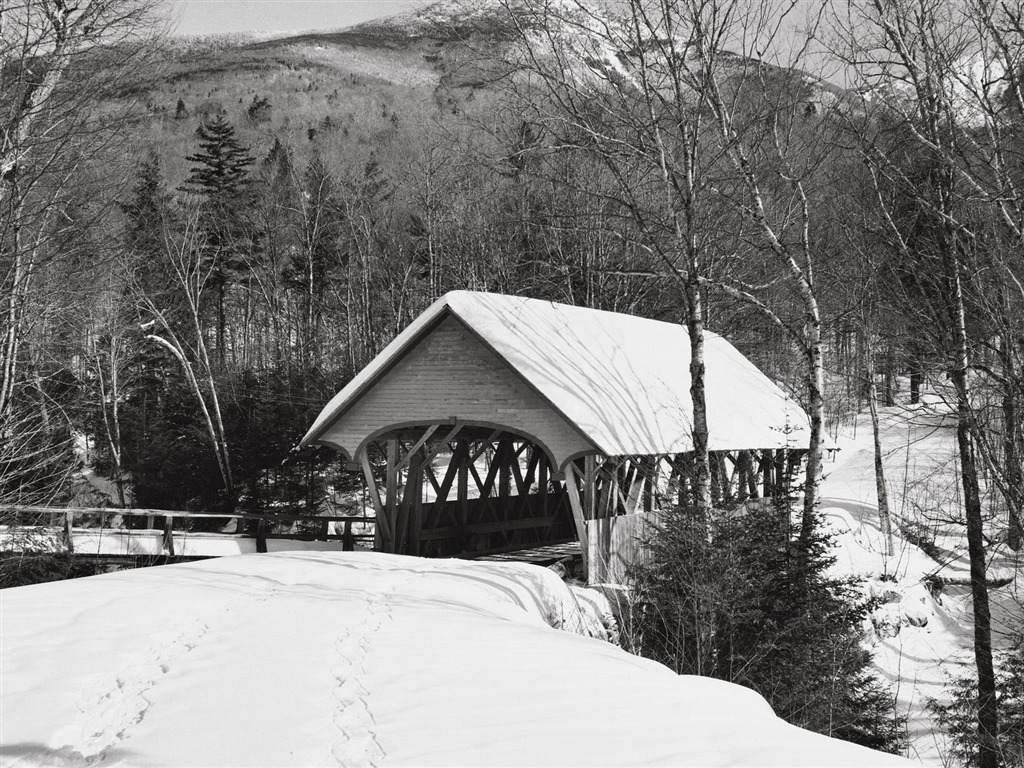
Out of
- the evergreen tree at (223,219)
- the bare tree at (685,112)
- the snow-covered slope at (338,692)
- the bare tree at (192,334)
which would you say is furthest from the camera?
the evergreen tree at (223,219)

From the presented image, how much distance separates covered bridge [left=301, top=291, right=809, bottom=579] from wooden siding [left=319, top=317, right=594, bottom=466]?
18 mm

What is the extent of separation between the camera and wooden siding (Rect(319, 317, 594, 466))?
43.8ft

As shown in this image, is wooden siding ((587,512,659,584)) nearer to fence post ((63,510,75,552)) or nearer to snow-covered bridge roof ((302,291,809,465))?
snow-covered bridge roof ((302,291,809,465))

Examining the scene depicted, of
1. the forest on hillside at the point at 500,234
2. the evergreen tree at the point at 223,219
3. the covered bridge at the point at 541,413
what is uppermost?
the evergreen tree at the point at 223,219

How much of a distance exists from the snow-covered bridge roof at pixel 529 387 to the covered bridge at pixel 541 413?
23 mm

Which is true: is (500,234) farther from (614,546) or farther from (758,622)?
(758,622)

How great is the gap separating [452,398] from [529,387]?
5.29 ft

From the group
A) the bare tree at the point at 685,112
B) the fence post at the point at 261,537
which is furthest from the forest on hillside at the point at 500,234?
the fence post at the point at 261,537

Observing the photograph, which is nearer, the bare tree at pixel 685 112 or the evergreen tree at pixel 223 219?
the bare tree at pixel 685 112

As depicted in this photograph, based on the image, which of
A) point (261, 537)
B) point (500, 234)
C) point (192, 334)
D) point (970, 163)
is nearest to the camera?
point (970, 163)

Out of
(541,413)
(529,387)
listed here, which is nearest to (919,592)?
(541,413)

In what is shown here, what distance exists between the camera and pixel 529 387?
13.1m

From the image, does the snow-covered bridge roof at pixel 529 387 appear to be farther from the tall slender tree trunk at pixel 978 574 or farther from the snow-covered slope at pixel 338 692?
the snow-covered slope at pixel 338 692

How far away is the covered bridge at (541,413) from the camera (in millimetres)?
13219
